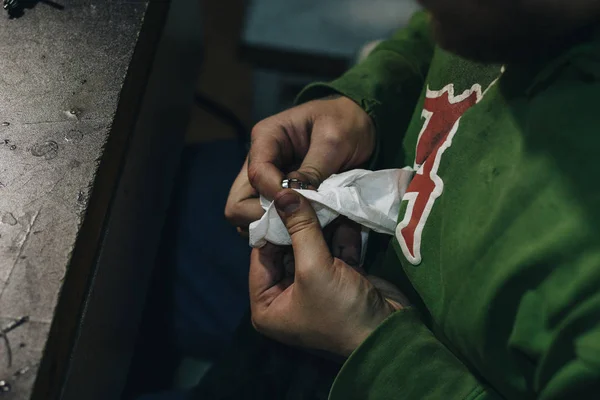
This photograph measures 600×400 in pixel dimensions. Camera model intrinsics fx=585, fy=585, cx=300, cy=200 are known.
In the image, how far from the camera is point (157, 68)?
0.71 m

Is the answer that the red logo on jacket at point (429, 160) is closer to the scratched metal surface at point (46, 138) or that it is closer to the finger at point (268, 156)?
the finger at point (268, 156)

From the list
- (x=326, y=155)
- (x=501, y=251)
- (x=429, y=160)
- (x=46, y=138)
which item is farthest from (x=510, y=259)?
(x=46, y=138)

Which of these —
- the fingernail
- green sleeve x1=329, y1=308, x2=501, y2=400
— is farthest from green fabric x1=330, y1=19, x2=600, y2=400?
the fingernail

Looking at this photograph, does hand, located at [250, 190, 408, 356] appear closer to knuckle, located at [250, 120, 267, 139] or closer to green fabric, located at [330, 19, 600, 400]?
green fabric, located at [330, 19, 600, 400]

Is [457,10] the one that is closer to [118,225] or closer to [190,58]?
[118,225]

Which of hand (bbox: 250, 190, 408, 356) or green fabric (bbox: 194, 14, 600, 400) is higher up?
green fabric (bbox: 194, 14, 600, 400)

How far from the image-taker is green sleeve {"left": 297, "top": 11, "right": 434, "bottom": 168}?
670mm

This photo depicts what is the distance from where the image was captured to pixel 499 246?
418mm

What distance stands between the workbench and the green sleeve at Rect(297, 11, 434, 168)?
0.72ft

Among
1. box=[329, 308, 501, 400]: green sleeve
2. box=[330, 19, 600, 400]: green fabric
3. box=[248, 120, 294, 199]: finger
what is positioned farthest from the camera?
box=[248, 120, 294, 199]: finger

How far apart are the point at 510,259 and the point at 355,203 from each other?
0.18 metres

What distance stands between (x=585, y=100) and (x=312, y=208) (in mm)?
255

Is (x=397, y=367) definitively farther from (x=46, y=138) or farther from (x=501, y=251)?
(x=46, y=138)

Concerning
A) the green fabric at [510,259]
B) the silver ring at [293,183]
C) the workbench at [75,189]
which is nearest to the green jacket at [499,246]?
the green fabric at [510,259]
